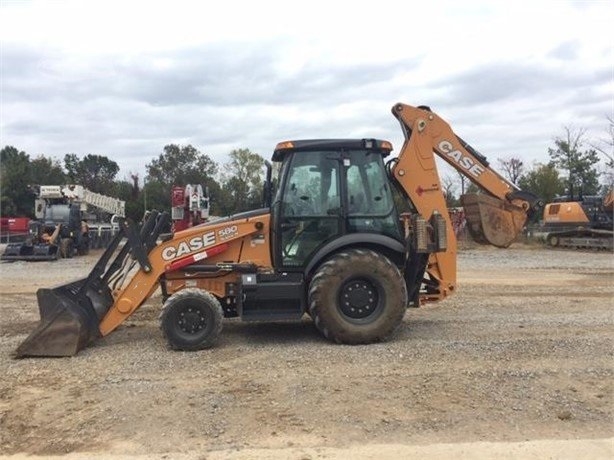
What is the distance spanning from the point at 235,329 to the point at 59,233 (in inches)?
753

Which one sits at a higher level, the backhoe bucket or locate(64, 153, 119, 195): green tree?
locate(64, 153, 119, 195): green tree

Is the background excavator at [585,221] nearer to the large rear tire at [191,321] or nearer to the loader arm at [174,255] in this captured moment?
the loader arm at [174,255]

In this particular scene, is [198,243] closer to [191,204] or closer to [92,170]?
[191,204]

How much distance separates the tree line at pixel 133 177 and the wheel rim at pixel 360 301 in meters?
46.9

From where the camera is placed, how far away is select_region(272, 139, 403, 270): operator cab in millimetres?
8297

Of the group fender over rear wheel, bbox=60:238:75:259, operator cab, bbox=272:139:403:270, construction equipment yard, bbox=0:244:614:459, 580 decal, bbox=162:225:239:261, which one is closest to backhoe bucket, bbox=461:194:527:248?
construction equipment yard, bbox=0:244:614:459

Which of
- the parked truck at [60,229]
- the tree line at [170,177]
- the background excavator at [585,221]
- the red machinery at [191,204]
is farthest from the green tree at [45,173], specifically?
the background excavator at [585,221]

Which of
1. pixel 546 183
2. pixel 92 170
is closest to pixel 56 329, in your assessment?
pixel 546 183

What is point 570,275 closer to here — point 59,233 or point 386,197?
point 386,197

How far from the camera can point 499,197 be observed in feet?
30.2

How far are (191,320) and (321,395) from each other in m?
2.54

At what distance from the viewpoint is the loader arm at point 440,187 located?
8.75 m

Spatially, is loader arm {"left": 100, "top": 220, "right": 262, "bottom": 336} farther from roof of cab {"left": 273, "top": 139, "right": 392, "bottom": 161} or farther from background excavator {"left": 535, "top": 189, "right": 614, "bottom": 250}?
background excavator {"left": 535, "top": 189, "right": 614, "bottom": 250}

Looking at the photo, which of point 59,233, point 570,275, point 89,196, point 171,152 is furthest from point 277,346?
point 171,152
